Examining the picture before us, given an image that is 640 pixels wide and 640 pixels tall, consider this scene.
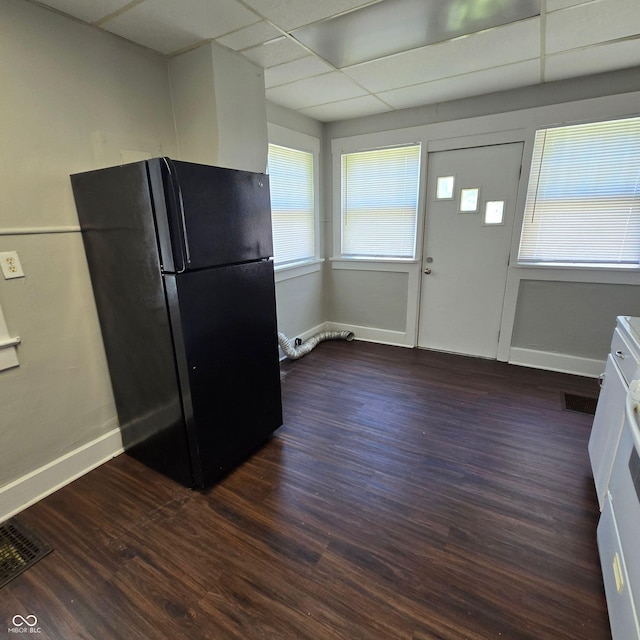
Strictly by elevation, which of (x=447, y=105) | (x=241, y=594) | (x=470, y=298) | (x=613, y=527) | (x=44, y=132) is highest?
(x=447, y=105)

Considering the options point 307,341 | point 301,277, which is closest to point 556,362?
point 307,341

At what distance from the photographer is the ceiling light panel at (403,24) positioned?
170 centimetres

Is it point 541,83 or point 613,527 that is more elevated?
point 541,83

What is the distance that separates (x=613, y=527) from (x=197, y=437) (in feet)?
5.94

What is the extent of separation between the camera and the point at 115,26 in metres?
1.81

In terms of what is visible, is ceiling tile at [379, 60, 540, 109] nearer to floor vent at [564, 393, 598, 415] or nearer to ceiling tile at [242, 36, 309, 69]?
ceiling tile at [242, 36, 309, 69]

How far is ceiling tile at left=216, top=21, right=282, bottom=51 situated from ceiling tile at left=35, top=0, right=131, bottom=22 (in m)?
0.54

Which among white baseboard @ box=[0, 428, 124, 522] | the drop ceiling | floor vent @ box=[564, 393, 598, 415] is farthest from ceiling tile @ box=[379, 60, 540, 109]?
white baseboard @ box=[0, 428, 124, 522]

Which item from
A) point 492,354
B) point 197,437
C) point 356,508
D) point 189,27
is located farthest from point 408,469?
point 189,27

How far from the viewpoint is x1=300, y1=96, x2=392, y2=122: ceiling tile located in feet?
10.2

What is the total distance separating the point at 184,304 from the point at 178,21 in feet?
4.88

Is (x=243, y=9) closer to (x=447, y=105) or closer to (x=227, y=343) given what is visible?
(x=227, y=343)

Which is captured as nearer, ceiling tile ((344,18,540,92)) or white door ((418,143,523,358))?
ceiling tile ((344,18,540,92))

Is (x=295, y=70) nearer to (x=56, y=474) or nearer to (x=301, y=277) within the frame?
(x=301, y=277)
